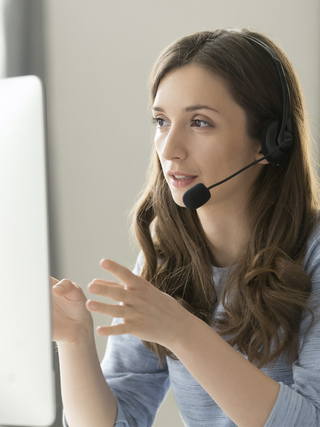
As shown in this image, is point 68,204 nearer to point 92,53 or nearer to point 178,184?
point 92,53

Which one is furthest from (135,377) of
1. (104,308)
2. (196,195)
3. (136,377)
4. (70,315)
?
(104,308)

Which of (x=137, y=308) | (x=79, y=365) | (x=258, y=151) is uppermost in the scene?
(x=258, y=151)

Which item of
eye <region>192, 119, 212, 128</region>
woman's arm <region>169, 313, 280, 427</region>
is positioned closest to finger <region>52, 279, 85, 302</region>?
woman's arm <region>169, 313, 280, 427</region>

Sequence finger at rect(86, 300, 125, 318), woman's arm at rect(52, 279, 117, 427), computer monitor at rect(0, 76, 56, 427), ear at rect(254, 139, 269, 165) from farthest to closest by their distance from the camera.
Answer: ear at rect(254, 139, 269, 165), woman's arm at rect(52, 279, 117, 427), finger at rect(86, 300, 125, 318), computer monitor at rect(0, 76, 56, 427)

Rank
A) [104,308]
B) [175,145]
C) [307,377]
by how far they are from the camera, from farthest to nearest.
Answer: [175,145], [307,377], [104,308]

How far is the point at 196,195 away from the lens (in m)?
1.13

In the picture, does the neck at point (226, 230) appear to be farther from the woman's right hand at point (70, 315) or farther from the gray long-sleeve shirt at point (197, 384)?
the woman's right hand at point (70, 315)

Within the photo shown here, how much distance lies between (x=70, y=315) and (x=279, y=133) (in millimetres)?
560

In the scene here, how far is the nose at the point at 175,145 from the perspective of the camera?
3.86 feet

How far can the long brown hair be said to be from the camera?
1162mm

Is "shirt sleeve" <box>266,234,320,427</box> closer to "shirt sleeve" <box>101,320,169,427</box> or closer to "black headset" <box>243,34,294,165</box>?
"black headset" <box>243,34,294,165</box>

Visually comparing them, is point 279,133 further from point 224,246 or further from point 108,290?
point 108,290

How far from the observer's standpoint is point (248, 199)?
4.28 ft

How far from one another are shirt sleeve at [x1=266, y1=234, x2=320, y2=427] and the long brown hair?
0.07ft
